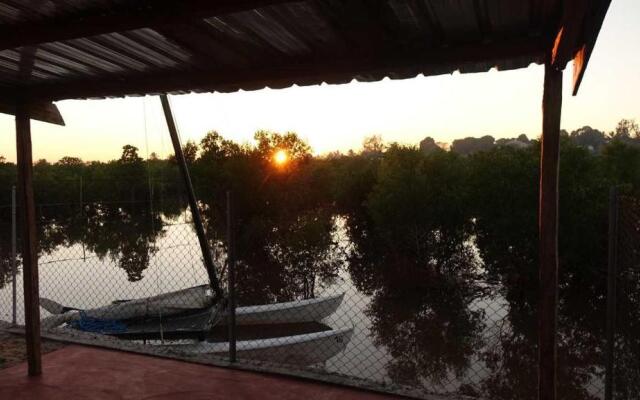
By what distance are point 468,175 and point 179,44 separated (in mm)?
22129

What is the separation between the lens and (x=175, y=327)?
9.29 meters

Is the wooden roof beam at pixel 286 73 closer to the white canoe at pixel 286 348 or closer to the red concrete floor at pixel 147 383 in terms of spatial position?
the red concrete floor at pixel 147 383

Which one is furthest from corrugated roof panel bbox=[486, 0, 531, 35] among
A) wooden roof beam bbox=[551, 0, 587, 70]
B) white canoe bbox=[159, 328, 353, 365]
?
white canoe bbox=[159, 328, 353, 365]

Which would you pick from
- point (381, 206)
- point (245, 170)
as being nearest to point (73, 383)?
point (381, 206)

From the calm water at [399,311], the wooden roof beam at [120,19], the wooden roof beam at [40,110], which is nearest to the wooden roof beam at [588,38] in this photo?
the wooden roof beam at [120,19]

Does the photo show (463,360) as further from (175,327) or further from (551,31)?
(551,31)

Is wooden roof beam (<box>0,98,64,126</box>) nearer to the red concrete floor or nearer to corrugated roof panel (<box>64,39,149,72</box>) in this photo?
corrugated roof panel (<box>64,39,149,72</box>)

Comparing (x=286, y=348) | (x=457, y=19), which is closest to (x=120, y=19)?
(x=457, y=19)

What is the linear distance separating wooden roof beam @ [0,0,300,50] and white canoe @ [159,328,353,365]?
6221 millimetres

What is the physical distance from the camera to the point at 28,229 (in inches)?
159

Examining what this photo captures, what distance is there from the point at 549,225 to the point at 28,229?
402cm

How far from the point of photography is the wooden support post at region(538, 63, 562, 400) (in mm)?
2645

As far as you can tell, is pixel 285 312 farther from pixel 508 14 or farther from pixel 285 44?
pixel 508 14

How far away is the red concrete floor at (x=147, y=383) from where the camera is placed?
141 inches
